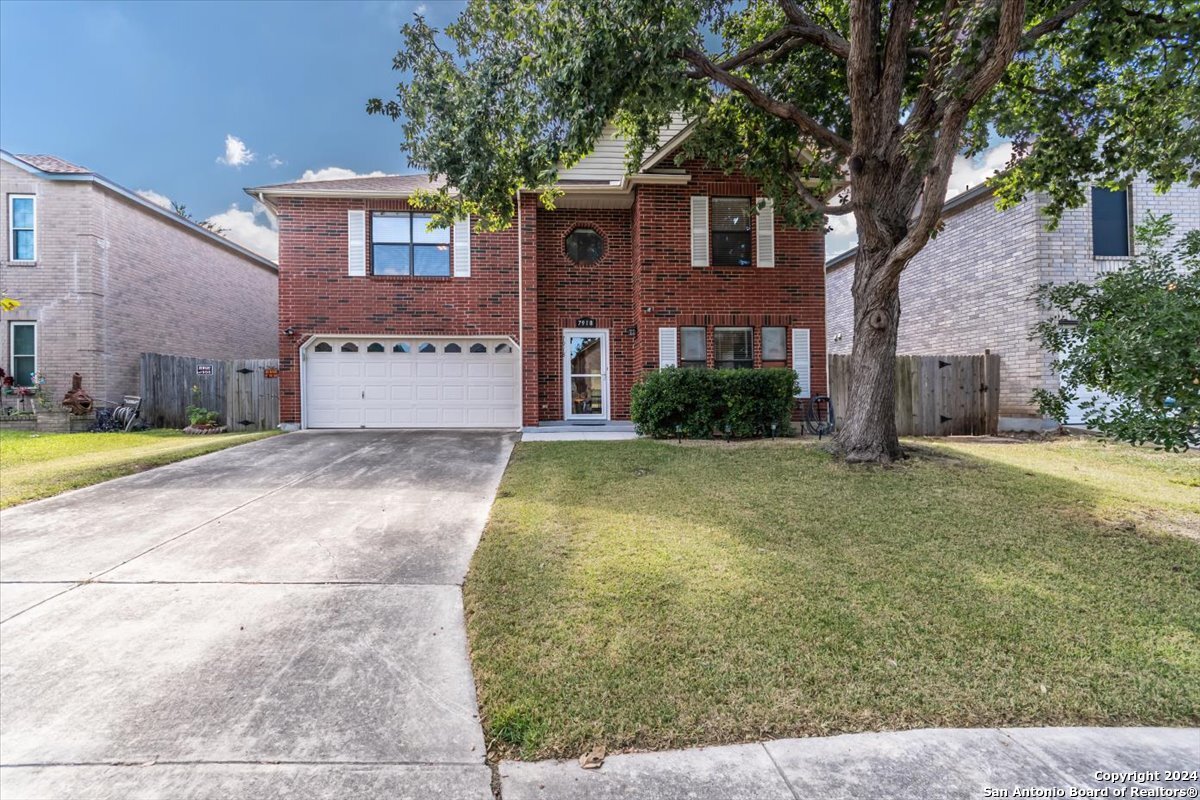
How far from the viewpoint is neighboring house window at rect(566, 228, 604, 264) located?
12234 millimetres

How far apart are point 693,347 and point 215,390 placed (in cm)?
1209

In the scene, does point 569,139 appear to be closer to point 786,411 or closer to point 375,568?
point 375,568

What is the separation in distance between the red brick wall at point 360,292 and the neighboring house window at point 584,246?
53.5 inches

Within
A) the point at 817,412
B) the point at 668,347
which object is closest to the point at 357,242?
the point at 668,347

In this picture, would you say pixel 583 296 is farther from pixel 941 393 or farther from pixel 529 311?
pixel 941 393

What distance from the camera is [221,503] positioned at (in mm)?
5660

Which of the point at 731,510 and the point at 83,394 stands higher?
the point at 83,394

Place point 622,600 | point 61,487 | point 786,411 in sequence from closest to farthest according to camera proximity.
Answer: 1. point 622,600
2. point 61,487
3. point 786,411

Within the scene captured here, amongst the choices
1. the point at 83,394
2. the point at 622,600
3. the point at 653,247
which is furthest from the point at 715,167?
the point at 83,394

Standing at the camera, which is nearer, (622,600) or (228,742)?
(228,742)

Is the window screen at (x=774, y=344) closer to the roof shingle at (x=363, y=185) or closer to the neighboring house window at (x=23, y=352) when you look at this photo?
the roof shingle at (x=363, y=185)

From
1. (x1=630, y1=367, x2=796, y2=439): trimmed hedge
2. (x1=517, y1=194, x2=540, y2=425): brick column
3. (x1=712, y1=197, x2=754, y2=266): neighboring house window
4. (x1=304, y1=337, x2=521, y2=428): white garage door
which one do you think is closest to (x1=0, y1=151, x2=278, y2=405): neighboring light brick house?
(x1=304, y1=337, x2=521, y2=428): white garage door

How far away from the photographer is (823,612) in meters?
3.09

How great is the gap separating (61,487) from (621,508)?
6.72 meters
